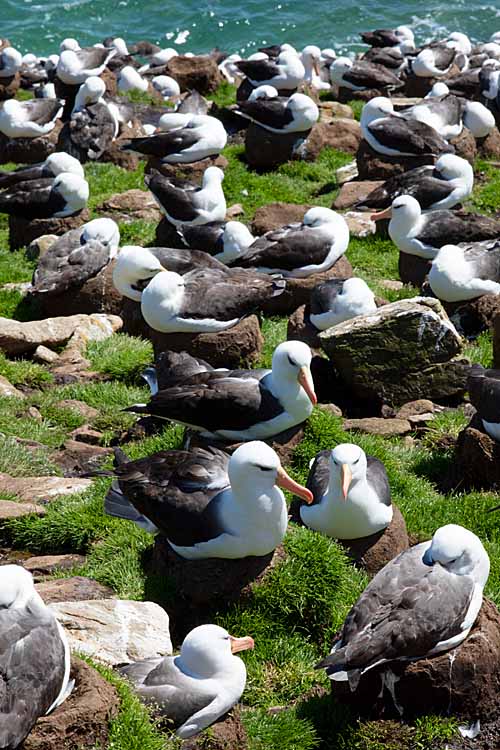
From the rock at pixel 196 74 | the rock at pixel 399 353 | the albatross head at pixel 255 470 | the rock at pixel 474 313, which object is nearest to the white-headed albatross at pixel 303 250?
the rock at pixel 474 313

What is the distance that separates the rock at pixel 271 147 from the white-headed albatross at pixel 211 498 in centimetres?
996

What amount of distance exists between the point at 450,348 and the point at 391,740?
14.9 ft

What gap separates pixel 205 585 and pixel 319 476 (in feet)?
4.20

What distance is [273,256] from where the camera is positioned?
474 inches

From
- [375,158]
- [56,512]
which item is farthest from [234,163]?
[56,512]

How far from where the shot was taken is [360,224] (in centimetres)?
1444

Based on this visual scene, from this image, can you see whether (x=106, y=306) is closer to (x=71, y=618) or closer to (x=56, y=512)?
(x=56, y=512)

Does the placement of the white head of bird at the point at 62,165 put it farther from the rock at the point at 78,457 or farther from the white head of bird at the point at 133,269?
Answer: the rock at the point at 78,457

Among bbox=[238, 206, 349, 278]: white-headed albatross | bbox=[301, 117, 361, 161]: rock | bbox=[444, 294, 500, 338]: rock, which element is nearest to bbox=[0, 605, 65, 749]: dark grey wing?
bbox=[444, 294, 500, 338]: rock

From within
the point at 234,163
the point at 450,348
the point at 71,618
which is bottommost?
the point at 234,163

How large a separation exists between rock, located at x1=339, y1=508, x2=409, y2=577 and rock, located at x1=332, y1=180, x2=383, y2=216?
26.9 ft

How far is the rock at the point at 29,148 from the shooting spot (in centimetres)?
1791

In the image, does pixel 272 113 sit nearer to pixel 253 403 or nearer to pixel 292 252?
pixel 292 252

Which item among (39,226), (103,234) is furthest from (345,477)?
(39,226)
